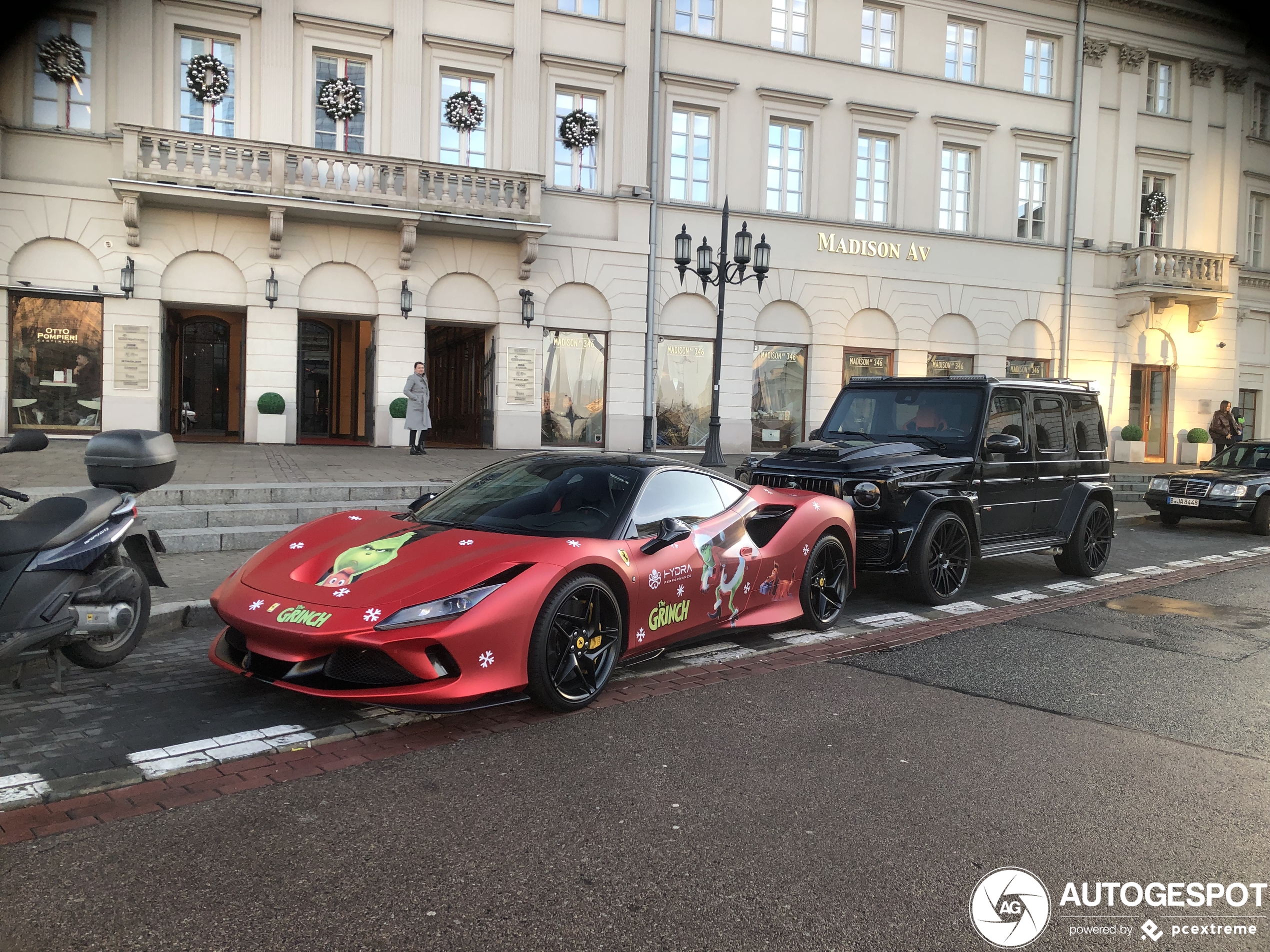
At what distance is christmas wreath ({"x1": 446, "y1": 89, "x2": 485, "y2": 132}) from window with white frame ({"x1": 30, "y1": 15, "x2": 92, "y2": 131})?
7.14m

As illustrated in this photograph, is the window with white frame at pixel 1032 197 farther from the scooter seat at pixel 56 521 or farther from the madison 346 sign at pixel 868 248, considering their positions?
the scooter seat at pixel 56 521

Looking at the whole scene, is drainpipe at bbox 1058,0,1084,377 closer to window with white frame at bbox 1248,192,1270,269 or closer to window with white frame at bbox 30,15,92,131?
window with white frame at bbox 1248,192,1270,269

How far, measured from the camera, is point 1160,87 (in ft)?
96.9

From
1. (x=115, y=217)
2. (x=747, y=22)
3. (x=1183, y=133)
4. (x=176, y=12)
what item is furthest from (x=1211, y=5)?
(x=115, y=217)

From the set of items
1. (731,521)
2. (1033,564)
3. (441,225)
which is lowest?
(1033,564)

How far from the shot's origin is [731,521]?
6219mm

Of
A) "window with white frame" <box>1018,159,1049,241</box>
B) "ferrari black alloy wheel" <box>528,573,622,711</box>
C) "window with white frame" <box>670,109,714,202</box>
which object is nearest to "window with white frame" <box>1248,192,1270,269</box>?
"window with white frame" <box>1018,159,1049,241</box>

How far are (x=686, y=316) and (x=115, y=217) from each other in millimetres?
12481

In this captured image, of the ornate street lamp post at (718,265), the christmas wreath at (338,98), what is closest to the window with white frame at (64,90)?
the christmas wreath at (338,98)

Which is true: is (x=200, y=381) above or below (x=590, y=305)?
below

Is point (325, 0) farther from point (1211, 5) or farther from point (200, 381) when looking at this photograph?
point (1211, 5)

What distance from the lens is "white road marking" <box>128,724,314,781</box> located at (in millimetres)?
4008

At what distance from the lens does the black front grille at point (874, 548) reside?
7.87m

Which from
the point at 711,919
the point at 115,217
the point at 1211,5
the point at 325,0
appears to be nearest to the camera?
the point at 711,919
